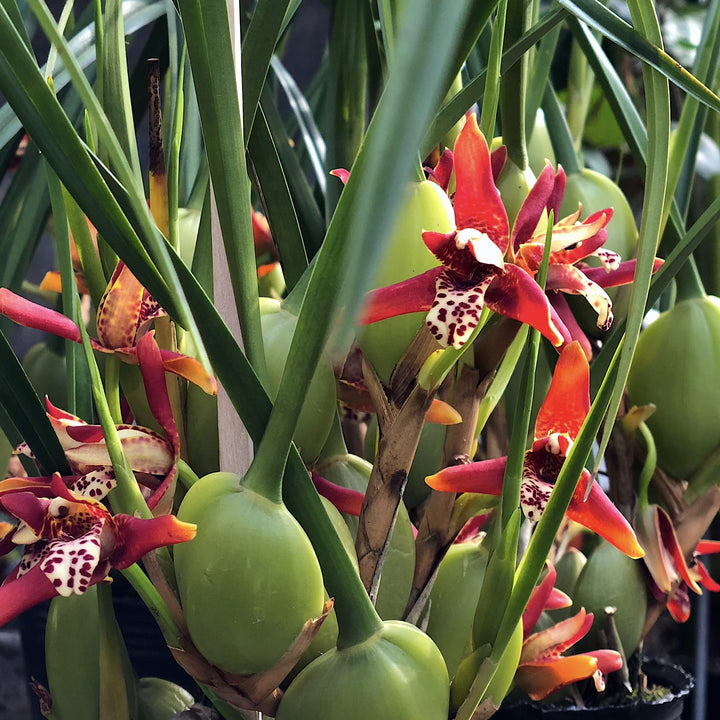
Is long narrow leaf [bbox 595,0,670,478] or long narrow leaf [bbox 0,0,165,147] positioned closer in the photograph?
long narrow leaf [bbox 595,0,670,478]

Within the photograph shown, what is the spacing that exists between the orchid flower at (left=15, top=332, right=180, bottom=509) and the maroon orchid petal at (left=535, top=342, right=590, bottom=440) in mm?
110

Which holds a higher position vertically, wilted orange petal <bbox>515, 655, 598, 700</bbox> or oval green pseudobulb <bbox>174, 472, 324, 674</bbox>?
oval green pseudobulb <bbox>174, 472, 324, 674</bbox>

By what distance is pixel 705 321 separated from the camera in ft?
1.14

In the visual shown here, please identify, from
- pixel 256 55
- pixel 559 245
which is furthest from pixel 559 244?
pixel 256 55

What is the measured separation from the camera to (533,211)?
253 mm

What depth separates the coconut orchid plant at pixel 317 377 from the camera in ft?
0.68

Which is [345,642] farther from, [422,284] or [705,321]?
[705,321]

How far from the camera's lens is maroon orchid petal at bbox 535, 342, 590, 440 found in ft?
0.86

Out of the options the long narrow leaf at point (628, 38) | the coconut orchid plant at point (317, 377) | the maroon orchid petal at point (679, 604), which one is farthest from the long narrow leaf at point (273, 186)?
the maroon orchid petal at point (679, 604)

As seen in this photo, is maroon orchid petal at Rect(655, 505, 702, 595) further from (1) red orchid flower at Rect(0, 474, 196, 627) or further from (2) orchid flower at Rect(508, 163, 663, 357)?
(1) red orchid flower at Rect(0, 474, 196, 627)

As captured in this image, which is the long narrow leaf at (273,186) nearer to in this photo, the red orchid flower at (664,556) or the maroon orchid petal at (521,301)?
the maroon orchid petal at (521,301)

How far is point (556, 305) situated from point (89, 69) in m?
0.24

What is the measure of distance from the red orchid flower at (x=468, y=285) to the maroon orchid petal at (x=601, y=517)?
5 centimetres

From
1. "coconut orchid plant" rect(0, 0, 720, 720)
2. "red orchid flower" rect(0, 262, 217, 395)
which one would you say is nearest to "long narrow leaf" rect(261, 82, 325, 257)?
"coconut orchid plant" rect(0, 0, 720, 720)
